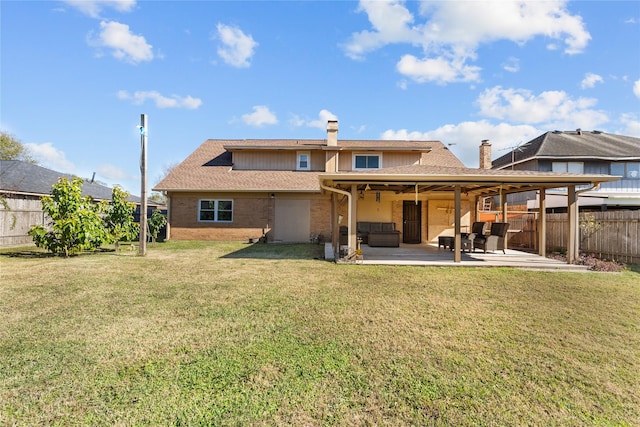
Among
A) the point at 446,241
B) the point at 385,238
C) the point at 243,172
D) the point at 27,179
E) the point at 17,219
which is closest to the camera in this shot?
the point at 446,241

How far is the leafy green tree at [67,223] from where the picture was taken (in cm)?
970

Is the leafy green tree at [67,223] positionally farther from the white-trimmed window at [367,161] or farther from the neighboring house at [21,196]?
the white-trimmed window at [367,161]

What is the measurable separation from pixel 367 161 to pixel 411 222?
A: 4331 mm

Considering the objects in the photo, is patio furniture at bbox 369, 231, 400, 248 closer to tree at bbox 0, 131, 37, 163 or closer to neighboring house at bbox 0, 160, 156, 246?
neighboring house at bbox 0, 160, 156, 246

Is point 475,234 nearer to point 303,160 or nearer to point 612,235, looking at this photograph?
point 612,235

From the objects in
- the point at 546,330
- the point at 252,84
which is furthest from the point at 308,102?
the point at 546,330

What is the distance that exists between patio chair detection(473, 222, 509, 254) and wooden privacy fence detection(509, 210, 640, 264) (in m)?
2.84

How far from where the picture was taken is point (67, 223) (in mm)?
9609

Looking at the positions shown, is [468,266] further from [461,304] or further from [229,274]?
[229,274]

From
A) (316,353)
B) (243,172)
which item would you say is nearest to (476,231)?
(316,353)

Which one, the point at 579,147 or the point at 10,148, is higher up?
the point at 10,148

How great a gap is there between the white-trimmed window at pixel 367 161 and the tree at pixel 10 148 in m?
37.9

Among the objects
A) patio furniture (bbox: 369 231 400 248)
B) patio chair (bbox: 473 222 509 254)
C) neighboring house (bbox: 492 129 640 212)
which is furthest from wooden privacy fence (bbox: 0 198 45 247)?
neighboring house (bbox: 492 129 640 212)

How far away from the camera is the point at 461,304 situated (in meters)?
5.38
